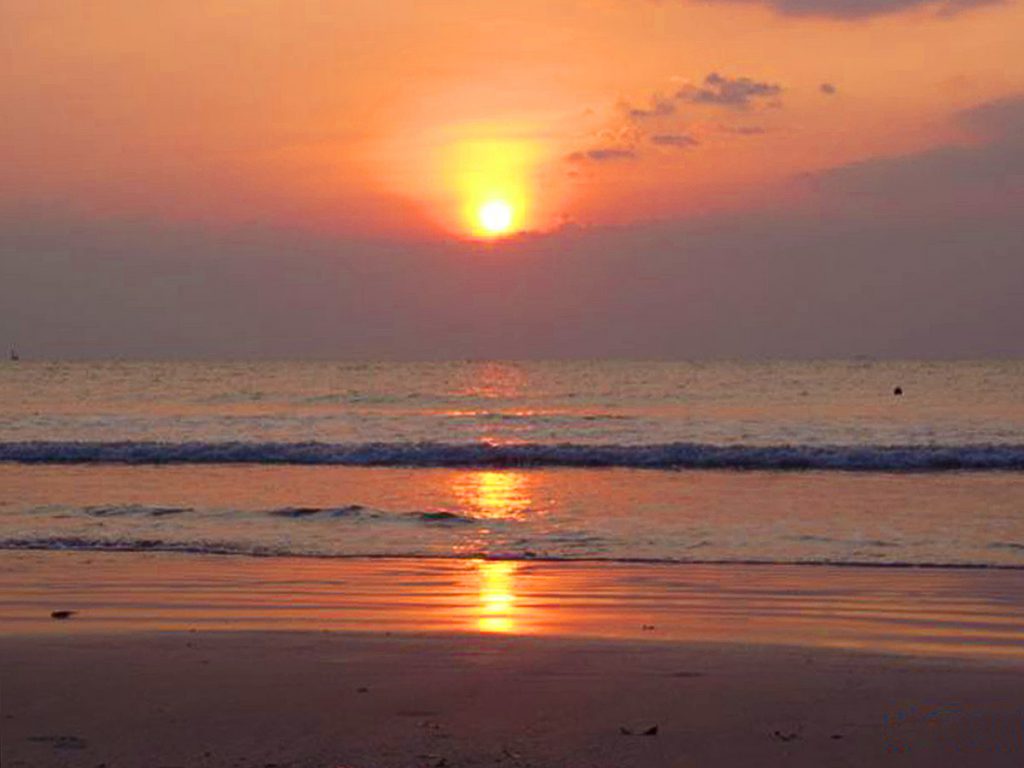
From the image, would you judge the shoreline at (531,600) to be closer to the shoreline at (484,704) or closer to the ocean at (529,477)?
the shoreline at (484,704)

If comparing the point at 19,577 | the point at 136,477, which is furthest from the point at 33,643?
the point at 136,477

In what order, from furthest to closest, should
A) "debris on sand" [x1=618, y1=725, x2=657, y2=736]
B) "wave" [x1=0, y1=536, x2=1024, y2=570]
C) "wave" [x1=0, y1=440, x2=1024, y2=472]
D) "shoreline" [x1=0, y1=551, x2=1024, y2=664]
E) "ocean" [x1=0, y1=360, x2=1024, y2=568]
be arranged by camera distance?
"wave" [x1=0, y1=440, x2=1024, y2=472] < "ocean" [x1=0, y1=360, x2=1024, y2=568] < "wave" [x1=0, y1=536, x2=1024, y2=570] < "shoreline" [x1=0, y1=551, x2=1024, y2=664] < "debris on sand" [x1=618, y1=725, x2=657, y2=736]

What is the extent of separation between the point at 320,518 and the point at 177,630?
8399 millimetres

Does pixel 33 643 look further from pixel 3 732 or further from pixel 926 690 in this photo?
pixel 926 690

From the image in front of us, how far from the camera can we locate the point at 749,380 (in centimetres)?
7144

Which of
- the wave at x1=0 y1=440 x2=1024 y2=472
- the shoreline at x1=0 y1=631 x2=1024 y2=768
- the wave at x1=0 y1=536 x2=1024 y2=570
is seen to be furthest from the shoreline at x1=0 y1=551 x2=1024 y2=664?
the wave at x1=0 y1=440 x2=1024 y2=472

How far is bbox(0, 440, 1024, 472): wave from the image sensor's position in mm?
26281

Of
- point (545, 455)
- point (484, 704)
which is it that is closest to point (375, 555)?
point (484, 704)

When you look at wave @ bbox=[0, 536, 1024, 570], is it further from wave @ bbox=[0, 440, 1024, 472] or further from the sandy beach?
wave @ bbox=[0, 440, 1024, 472]

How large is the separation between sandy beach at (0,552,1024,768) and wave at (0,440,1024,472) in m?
16.0

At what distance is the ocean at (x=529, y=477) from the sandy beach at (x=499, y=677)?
128 inches

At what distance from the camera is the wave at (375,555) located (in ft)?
40.8

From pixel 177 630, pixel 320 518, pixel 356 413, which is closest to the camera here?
pixel 177 630

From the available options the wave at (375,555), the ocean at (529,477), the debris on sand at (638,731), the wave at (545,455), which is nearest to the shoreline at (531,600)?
the wave at (375,555)
